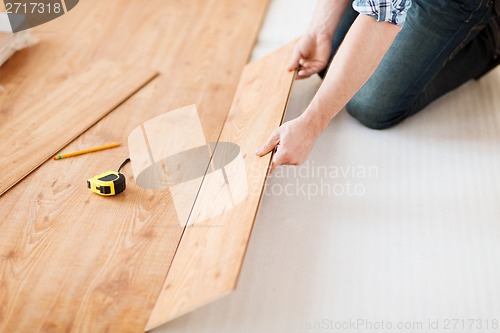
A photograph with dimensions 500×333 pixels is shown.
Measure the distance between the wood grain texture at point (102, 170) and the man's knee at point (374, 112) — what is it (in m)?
0.47

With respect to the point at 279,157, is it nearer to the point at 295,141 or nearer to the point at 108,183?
the point at 295,141

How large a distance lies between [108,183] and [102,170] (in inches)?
5.8

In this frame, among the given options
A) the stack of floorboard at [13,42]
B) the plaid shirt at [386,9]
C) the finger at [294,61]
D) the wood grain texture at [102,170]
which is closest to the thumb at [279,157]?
the wood grain texture at [102,170]

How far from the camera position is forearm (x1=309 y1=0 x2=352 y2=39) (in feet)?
7.18

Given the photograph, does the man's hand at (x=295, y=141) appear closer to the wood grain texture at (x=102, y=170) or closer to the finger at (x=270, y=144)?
the finger at (x=270, y=144)

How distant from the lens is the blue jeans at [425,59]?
197 cm

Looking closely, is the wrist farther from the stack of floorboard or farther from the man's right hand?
the stack of floorboard

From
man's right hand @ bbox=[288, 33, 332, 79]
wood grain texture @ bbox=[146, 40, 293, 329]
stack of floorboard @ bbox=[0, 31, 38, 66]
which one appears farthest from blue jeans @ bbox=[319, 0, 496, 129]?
stack of floorboard @ bbox=[0, 31, 38, 66]

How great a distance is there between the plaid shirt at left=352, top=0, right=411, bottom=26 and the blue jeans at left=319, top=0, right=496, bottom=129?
391 millimetres

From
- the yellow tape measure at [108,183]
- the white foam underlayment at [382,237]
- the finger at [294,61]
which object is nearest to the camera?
the white foam underlayment at [382,237]

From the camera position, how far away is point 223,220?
63.5 inches

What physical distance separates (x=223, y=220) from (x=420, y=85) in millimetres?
932

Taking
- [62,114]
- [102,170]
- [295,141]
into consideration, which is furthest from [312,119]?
[62,114]

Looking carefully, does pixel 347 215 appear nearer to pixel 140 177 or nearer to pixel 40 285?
pixel 140 177
